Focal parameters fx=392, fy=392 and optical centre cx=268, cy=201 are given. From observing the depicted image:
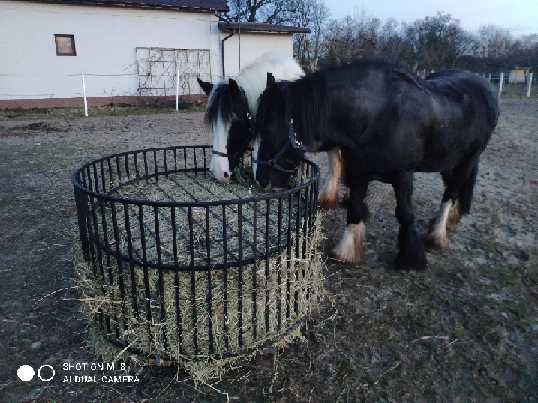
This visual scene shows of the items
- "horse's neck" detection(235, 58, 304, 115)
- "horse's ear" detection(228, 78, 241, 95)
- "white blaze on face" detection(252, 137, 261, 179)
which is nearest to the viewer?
"white blaze on face" detection(252, 137, 261, 179)

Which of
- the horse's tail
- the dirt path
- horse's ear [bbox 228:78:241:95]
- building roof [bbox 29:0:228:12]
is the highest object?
building roof [bbox 29:0:228:12]

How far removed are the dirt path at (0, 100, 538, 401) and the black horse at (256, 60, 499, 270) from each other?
498 mm

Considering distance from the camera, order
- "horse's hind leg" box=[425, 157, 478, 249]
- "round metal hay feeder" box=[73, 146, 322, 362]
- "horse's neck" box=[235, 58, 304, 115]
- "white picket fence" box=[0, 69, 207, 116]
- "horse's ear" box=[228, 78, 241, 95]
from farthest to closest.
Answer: "white picket fence" box=[0, 69, 207, 116] → "horse's hind leg" box=[425, 157, 478, 249] → "horse's neck" box=[235, 58, 304, 115] → "horse's ear" box=[228, 78, 241, 95] → "round metal hay feeder" box=[73, 146, 322, 362]

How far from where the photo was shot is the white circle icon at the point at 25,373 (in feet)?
7.33

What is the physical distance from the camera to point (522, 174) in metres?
6.48

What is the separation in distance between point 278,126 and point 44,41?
15.5m

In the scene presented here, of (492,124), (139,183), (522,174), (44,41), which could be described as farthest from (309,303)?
(44,41)

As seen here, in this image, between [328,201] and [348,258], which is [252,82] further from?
[328,201]

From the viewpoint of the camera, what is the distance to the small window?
49.0ft

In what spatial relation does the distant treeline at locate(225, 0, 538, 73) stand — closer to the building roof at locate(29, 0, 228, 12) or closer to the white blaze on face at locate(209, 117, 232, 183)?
the building roof at locate(29, 0, 228, 12)

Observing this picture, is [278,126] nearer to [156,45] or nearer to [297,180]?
[297,180]

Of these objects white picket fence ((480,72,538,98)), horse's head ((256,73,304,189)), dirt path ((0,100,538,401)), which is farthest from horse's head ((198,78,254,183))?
white picket fence ((480,72,538,98))

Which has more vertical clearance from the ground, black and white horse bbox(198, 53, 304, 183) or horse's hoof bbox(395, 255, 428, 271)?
black and white horse bbox(198, 53, 304, 183)

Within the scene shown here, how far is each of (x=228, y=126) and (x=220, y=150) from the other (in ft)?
0.72
